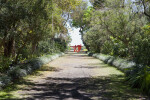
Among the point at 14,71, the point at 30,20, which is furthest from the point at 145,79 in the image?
the point at 30,20

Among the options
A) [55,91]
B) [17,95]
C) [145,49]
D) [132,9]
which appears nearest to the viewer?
[17,95]

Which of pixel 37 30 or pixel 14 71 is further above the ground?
pixel 37 30

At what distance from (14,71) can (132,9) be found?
9718mm

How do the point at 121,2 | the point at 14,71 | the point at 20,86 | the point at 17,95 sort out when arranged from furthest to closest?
the point at 121,2
the point at 14,71
the point at 20,86
the point at 17,95

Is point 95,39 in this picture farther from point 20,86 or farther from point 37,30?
point 20,86

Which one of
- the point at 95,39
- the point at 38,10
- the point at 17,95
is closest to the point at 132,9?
the point at 38,10

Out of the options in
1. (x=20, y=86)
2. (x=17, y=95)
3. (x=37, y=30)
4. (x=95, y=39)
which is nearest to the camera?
(x=17, y=95)

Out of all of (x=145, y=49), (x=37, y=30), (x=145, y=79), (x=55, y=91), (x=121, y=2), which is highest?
(x=121, y=2)

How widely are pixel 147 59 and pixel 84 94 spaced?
5247 mm

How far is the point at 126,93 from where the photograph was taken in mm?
8234

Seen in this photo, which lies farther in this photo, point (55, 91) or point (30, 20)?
point (30, 20)

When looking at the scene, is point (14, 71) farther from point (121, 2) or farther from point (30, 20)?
point (121, 2)

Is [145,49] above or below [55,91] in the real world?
above

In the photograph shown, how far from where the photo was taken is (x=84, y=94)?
8055 millimetres
